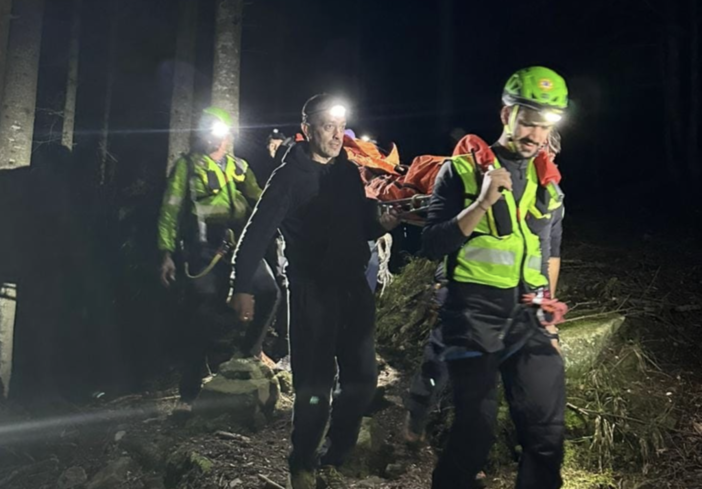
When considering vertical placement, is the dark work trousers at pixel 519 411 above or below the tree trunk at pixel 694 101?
below

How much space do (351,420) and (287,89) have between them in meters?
15.0

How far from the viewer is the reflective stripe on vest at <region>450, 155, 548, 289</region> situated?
10.1 feet

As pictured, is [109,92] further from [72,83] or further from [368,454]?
[368,454]

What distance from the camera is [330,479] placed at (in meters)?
4.04

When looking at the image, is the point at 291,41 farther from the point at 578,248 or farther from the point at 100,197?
the point at 578,248

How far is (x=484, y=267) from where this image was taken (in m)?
3.10

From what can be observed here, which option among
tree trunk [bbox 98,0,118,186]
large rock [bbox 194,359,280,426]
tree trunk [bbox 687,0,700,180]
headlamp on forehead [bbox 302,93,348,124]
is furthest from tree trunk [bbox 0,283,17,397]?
tree trunk [bbox 687,0,700,180]

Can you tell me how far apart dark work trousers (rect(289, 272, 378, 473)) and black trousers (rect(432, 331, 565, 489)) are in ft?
3.30

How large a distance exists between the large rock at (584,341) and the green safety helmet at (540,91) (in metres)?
2.53

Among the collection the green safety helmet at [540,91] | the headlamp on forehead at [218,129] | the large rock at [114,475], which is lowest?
the large rock at [114,475]

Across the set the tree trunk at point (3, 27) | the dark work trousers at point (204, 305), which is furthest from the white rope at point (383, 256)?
the tree trunk at point (3, 27)

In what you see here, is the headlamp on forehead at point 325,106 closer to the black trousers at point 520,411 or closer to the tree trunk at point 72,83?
the black trousers at point 520,411

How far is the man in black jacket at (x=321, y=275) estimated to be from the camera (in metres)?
3.90

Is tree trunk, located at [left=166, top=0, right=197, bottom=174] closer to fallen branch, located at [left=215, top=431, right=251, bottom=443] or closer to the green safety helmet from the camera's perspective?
fallen branch, located at [left=215, top=431, right=251, bottom=443]
